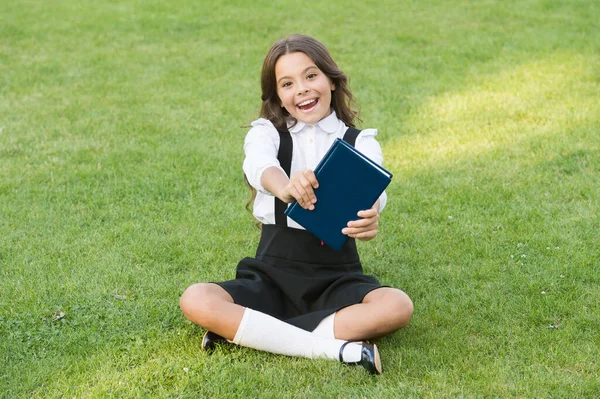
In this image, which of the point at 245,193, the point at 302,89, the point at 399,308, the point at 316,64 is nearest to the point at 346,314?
the point at 399,308

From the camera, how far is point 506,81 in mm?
6715

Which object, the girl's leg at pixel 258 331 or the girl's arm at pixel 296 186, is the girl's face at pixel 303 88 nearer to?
the girl's arm at pixel 296 186

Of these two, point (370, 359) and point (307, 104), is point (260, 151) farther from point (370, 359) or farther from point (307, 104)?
point (370, 359)

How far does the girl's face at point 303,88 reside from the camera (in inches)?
129

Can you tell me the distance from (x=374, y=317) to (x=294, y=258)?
16.8 inches

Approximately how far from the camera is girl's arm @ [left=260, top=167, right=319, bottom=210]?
281 cm

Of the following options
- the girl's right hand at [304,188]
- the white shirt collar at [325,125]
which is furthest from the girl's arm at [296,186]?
the white shirt collar at [325,125]

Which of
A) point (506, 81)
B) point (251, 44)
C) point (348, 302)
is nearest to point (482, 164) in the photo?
point (506, 81)

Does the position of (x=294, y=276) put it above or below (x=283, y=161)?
below

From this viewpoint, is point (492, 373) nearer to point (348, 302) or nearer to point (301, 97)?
point (348, 302)

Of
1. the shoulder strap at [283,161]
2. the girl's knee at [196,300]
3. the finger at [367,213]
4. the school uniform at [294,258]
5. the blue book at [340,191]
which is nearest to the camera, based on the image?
the blue book at [340,191]

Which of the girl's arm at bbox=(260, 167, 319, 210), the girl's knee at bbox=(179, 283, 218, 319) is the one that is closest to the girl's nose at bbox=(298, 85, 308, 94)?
the girl's arm at bbox=(260, 167, 319, 210)

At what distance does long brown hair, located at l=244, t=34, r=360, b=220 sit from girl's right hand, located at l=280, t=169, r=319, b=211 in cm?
46

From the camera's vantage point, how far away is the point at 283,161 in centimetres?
325
